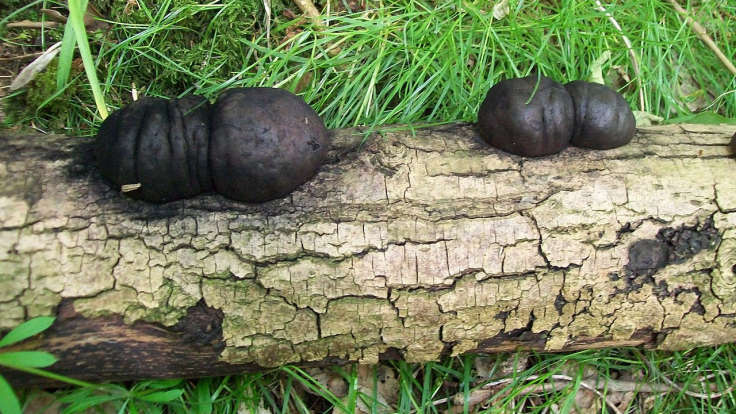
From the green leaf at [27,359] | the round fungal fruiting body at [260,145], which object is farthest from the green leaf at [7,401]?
the round fungal fruiting body at [260,145]

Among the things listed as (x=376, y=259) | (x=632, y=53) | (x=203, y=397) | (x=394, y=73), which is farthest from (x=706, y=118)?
(x=203, y=397)

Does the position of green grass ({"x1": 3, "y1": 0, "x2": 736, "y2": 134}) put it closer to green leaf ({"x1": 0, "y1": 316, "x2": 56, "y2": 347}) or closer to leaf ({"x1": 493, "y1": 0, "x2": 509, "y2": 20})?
leaf ({"x1": 493, "y1": 0, "x2": 509, "y2": 20})

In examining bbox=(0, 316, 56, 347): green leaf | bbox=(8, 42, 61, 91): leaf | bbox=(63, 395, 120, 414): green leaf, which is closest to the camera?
bbox=(0, 316, 56, 347): green leaf

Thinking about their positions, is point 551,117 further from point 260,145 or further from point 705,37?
point 705,37

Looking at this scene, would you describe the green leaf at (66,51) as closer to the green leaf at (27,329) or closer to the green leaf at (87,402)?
the green leaf at (27,329)

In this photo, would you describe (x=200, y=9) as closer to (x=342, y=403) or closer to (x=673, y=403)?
(x=342, y=403)

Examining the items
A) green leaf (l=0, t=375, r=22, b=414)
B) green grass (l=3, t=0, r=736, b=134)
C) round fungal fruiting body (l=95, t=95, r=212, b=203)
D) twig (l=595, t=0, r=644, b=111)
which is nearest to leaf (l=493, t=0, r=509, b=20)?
green grass (l=3, t=0, r=736, b=134)

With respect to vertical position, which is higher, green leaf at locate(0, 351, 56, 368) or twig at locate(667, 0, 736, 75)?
twig at locate(667, 0, 736, 75)
